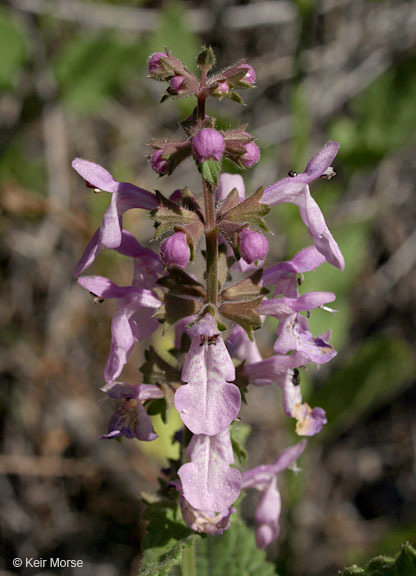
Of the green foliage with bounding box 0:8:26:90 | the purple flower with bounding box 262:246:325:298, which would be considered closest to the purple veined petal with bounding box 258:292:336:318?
the purple flower with bounding box 262:246:325:298

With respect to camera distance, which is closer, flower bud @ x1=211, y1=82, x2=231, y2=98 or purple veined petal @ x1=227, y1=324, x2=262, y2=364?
flower bud @ x1=211, y1=82, x2=231, y2=98

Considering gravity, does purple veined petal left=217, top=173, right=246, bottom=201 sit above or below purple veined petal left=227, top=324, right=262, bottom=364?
above

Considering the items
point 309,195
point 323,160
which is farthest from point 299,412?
point 323,160

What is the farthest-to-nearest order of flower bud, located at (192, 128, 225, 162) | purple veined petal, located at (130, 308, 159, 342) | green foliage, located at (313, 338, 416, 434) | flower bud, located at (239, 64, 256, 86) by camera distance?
1. green foliage, located at (313, 338, 416, 434)
2. purple veined petal, located at (130, 308, 159, 342)
3. flower bud, located at (239, 64, 256, 86)
4. flower bud, located at (192, 128, 225, 162)

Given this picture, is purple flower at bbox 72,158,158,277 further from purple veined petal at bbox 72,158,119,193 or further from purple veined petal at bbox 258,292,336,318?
purple veined petal at bbox 258,292,336,318

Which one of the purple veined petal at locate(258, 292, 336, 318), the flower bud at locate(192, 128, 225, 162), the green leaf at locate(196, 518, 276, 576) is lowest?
the green leaf at locate(196, 518, 276, 576)

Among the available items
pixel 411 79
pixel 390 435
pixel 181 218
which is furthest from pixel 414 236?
pixel 181 218

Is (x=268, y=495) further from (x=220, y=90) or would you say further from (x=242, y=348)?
(x=220, y=90)

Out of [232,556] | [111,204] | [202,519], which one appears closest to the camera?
[111,204]
